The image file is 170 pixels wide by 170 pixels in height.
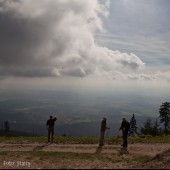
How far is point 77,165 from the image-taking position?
71.0 ft

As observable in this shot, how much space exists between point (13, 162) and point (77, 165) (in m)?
4.28

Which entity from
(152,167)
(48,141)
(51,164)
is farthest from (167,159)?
(48,141)

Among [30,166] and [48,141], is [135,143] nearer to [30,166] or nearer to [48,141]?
[48,141]

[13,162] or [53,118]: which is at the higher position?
[53,118]

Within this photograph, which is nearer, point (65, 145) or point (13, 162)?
point (13, 162)

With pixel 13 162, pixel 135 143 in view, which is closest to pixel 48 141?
pixel 135 143

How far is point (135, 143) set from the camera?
3164cm

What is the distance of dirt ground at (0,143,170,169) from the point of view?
2134 cm

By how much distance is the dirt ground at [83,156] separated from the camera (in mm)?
21344

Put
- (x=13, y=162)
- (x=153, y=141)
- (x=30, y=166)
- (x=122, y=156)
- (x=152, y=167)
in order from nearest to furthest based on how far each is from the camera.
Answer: (x=152, y=167), (x=30, y=166), (x=13, y=162), (x=122, y=156), (x=153, y=141)

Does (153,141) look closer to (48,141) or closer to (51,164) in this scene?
(48,141)

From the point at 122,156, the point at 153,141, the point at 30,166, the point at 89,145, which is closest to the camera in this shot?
the point at 30,166

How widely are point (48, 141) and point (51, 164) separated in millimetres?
10640

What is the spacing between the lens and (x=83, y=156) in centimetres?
2450
